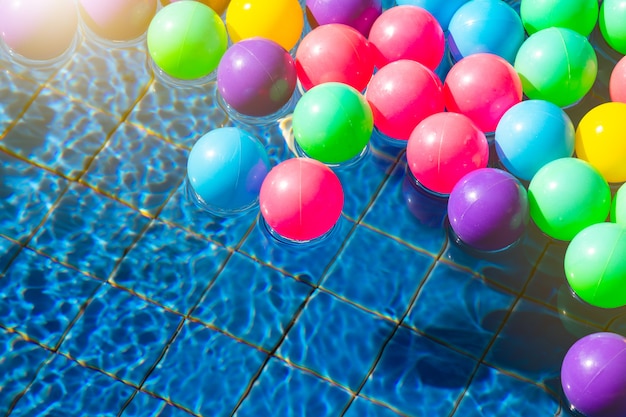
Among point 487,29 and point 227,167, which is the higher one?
point 487,29

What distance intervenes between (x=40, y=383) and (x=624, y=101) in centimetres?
332

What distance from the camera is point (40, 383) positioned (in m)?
4.42

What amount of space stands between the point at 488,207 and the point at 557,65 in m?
0.91

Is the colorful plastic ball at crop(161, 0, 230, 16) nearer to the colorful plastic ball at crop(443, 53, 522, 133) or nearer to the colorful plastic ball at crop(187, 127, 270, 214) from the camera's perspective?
the colorful plastic ball at crop(187, 127, 270, 214)

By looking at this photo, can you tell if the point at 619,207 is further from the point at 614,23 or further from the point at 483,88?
the point at 614,23

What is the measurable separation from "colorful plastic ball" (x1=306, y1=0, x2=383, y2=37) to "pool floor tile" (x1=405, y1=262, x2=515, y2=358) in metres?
1.40

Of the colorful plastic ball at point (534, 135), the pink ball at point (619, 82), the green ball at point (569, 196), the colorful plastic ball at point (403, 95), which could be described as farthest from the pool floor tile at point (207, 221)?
the pink ball at point (619, 82)

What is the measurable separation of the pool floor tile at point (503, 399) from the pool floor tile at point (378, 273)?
0.53 meters

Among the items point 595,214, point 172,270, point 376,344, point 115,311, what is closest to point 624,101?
point 595,214

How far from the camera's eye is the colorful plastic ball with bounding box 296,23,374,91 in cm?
458

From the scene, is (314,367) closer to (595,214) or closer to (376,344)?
(376,344)

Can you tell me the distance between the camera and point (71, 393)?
4.41 metres

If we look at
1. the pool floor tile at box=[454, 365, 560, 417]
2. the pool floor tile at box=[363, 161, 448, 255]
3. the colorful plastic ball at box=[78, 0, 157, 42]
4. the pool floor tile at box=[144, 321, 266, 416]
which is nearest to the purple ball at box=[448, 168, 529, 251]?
the pool floor tile at box=[363, 161, 448, 255]

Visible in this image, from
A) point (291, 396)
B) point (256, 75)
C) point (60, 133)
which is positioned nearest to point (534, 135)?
point (256, 75)
